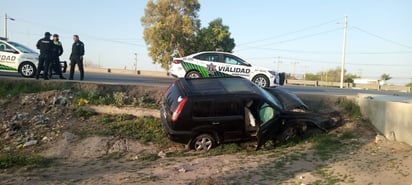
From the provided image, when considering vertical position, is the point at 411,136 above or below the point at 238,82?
below

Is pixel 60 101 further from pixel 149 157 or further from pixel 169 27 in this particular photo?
pixel 169 27

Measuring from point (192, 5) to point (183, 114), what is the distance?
32.8 meters

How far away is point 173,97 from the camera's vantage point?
31.1ft

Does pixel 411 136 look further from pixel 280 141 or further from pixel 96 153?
pixel 96 153

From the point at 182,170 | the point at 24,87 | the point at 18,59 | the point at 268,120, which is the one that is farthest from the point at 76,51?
the point at 182,170

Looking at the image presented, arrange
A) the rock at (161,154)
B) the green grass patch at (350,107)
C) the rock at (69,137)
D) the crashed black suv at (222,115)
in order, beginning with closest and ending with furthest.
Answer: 1. the crashed black suv at (222,115)
2. the rock at (161,154)
3. the rock at (69,137)
4. the green grass patch at (350,107)

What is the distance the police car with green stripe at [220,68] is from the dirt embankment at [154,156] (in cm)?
274

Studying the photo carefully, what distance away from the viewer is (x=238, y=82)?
33.1 ft

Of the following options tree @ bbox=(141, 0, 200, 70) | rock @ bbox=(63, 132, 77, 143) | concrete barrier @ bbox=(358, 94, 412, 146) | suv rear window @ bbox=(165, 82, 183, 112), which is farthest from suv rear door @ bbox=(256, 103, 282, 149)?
tree @ bbox=(141, 0, 200, 70)

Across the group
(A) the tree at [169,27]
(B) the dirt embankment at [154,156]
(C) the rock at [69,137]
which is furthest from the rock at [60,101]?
(A) the tree at [169,27]

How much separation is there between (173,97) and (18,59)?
27.4ft

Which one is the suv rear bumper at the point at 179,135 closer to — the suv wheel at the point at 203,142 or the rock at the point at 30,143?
the suv wheel at the point at 203,142

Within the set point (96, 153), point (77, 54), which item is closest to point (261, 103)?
point (96, 153)

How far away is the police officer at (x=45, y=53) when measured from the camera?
13820mm
